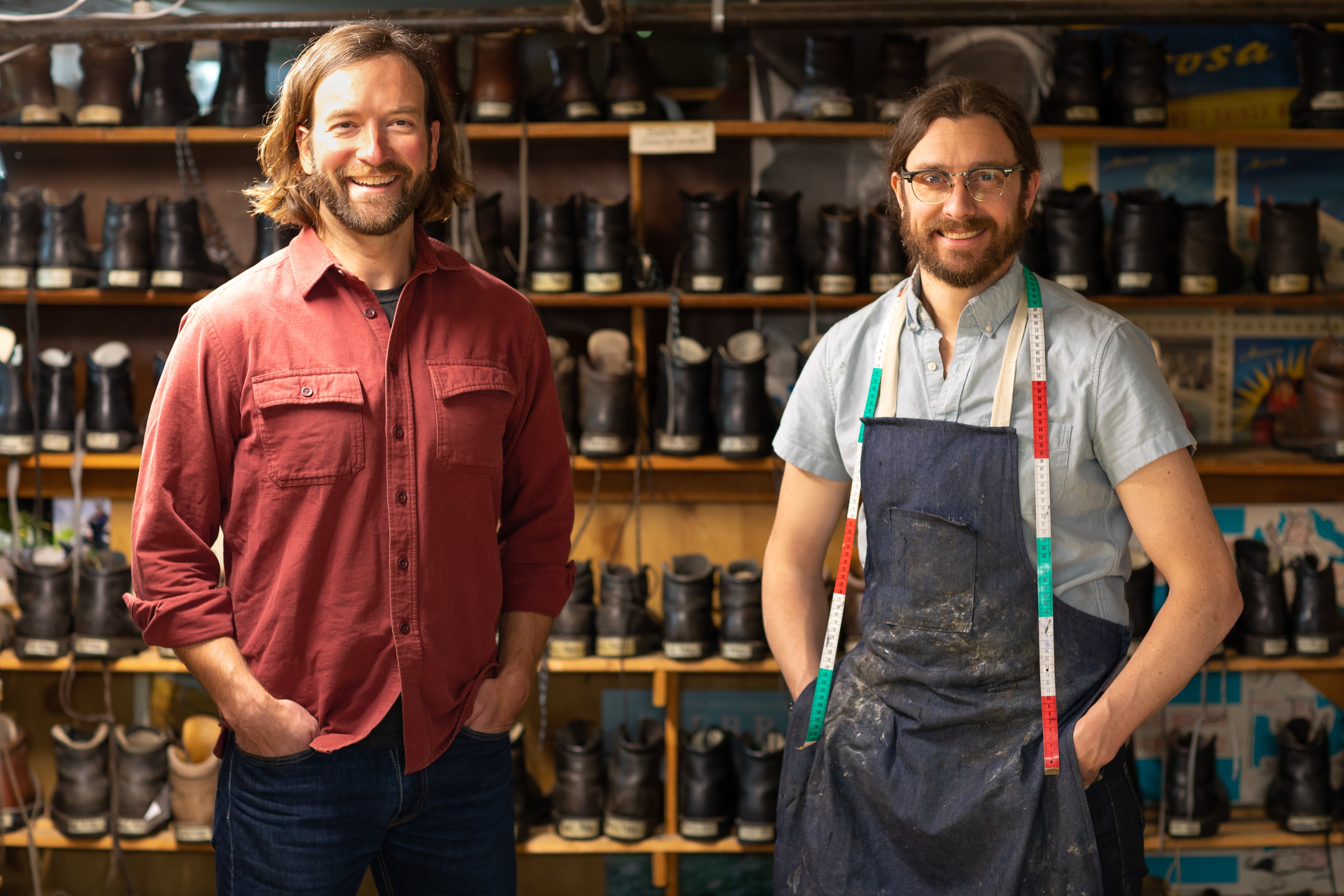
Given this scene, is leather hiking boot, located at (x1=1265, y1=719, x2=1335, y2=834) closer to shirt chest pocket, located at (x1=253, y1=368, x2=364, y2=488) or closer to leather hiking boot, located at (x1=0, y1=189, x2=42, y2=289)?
shirt chest pocket, located at (x1=253, y1=368, x2=364, y2=488)

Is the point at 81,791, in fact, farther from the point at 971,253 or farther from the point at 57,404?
the point at 971,253

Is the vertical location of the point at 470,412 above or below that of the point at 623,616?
above

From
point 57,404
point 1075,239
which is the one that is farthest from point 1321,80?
point 57,404

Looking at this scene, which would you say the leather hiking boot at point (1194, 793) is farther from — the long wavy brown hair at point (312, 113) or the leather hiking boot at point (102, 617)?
the leather hiking boot at point (102, 617)

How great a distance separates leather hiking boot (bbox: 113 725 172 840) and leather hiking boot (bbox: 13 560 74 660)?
0.30 metres

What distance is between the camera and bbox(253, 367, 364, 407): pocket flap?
57.8 inches

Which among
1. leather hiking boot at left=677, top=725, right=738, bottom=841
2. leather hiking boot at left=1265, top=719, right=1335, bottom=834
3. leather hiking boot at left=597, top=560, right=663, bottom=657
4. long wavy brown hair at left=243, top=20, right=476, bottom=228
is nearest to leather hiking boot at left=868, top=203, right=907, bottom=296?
leather hiking boot at left=597, top=560, right=663, bottom=657

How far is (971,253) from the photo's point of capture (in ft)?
5.08

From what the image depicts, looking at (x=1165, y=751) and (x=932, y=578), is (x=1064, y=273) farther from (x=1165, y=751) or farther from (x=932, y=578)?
(x=932, y=578)

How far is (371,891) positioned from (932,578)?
2.52 meters

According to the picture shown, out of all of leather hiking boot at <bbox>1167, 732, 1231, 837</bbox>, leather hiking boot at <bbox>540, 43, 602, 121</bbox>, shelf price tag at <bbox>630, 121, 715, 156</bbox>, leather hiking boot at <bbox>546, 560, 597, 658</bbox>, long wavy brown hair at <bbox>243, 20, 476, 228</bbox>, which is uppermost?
leather hiking boot at <bbox>540, 43, 602, 121</bbox>

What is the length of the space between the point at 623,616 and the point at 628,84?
1486 millimetres

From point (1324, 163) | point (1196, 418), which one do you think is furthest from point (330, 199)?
point (1324, 163)

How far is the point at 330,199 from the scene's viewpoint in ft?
4.96
